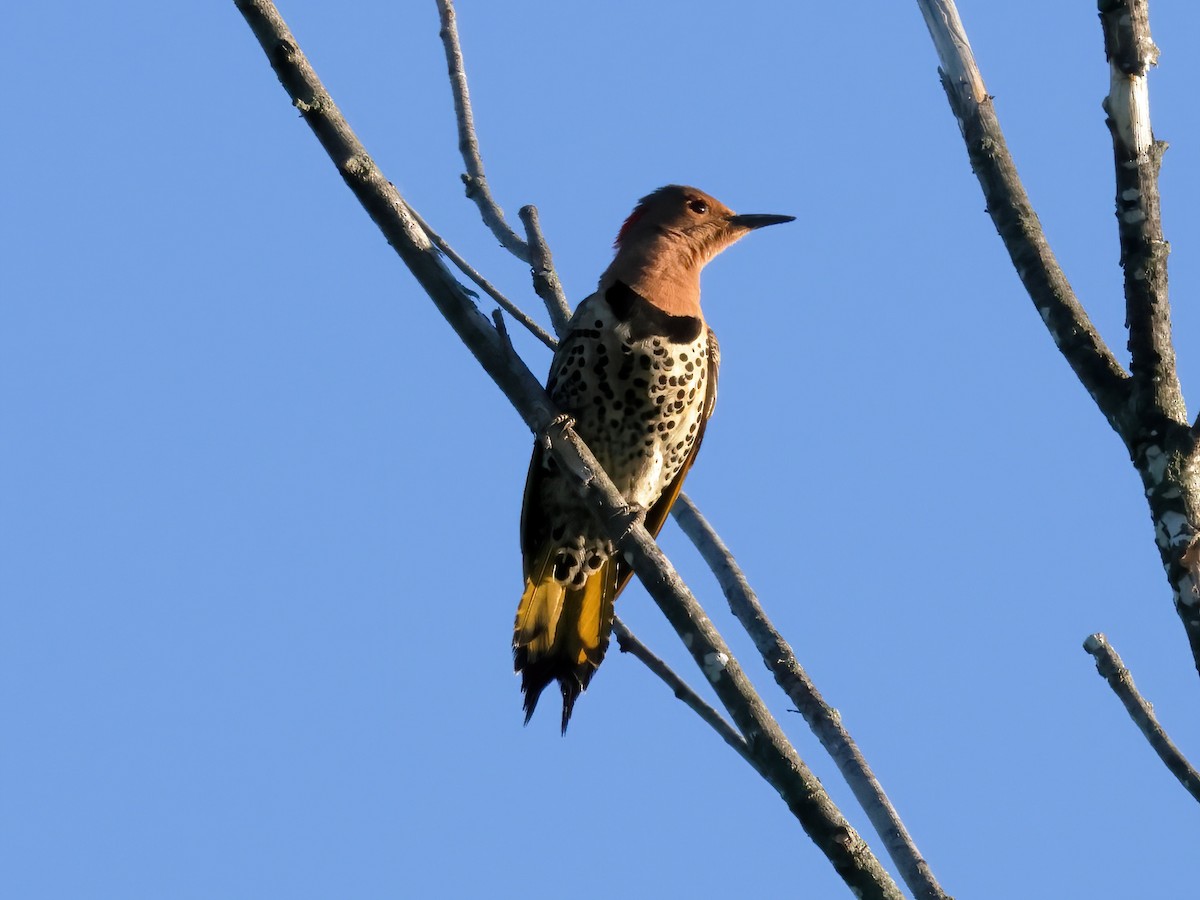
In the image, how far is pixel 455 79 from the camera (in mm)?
4559

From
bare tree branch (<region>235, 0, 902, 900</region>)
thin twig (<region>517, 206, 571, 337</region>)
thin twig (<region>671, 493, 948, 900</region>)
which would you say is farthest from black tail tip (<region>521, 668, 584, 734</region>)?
bare tree branch (<region>235, 0, 902, 900</region>)

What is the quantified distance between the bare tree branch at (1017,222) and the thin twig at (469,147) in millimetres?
1815

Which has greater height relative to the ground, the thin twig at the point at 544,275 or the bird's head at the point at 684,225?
the bird's head at the point at 684,225

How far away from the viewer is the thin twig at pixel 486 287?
13.9 ft

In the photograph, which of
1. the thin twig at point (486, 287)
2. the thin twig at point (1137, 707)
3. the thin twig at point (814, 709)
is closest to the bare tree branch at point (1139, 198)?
the thin twig at point (1137, 707)

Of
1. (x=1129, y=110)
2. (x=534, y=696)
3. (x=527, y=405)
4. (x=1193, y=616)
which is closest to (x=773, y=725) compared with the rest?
(x=1193, y=616)

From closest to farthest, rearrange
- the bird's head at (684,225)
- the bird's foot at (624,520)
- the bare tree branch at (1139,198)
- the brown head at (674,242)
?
1. the bare tree branch at (1139,198)
2. the bird's foot at (624,520)
3. the brown head at (674,242)
4. the bird's head at (684,225)

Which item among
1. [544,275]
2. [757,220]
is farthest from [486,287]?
[757,220]

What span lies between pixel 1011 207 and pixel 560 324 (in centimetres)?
199

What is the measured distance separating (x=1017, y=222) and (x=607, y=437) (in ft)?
7.39

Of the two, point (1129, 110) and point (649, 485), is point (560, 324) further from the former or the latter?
point (1129, 110)

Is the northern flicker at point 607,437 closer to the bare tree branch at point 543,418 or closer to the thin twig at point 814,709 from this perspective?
the thin twig at point 814,709

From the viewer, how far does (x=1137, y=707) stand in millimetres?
2686

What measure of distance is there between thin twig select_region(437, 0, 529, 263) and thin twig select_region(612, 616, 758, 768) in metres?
1.50
